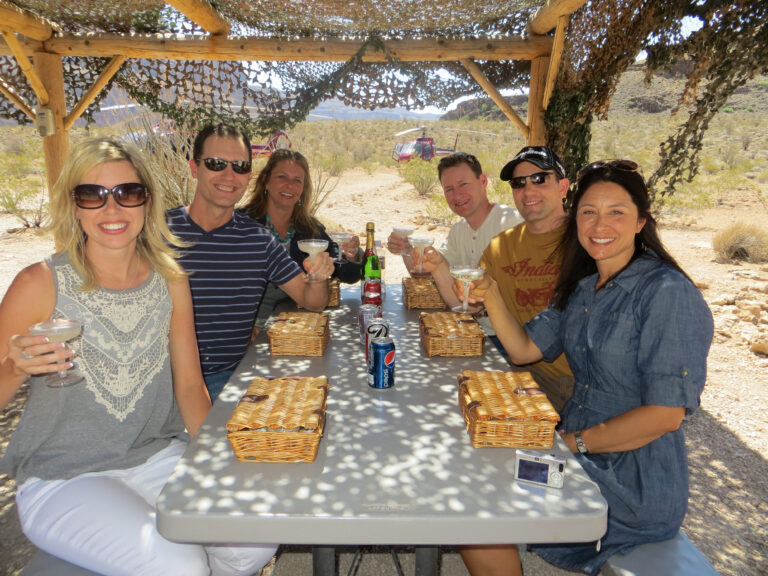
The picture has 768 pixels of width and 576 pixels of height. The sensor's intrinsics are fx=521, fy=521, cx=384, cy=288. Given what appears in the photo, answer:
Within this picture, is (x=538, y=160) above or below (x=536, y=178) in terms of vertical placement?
above

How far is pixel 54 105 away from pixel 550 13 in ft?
18.0

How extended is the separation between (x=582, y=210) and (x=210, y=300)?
1975mm

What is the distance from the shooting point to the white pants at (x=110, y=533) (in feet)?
5.18

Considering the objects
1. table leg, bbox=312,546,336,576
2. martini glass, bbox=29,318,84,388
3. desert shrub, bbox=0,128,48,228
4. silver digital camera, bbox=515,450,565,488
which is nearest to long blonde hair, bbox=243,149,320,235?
martini glass, bbox=29,318,84,388

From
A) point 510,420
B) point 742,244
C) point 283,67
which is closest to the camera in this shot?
point 510,420

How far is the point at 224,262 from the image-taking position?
293 centimetres

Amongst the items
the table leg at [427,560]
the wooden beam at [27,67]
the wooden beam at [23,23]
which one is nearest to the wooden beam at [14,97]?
the wooden beam at [27,67]

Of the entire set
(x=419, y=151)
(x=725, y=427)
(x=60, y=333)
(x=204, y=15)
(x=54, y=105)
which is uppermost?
(x=204, y=15)

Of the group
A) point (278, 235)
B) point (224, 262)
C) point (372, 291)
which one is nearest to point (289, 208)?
point (278, 235)

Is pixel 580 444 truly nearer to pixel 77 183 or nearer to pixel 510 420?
pixel 510 420

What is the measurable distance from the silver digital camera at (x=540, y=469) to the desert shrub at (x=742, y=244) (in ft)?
31.6

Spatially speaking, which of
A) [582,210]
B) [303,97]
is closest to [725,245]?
[303,97]

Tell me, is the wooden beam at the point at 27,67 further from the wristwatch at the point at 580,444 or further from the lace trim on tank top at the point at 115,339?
the wristwatch at the point at 580,444

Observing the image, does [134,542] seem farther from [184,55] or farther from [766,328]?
[766,328]
